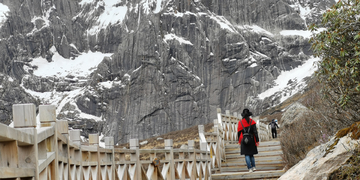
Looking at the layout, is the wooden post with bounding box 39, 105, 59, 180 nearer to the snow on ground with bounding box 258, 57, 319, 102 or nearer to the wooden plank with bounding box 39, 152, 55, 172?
the wooden plank with bounding box 39, 152, 55, 172

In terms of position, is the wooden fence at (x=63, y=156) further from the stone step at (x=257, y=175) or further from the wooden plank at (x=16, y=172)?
the stone step at (x=257, y=175)

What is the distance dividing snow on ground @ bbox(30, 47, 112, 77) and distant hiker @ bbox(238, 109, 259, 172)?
281 ft

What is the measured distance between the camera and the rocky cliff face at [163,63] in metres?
79.5

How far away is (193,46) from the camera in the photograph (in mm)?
83312

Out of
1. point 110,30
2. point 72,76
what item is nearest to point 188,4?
point 110,30

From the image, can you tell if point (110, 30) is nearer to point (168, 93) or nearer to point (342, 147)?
point (168, 93)

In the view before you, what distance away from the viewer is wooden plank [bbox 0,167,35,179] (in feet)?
6.77

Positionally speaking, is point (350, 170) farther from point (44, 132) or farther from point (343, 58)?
point (343, 58)

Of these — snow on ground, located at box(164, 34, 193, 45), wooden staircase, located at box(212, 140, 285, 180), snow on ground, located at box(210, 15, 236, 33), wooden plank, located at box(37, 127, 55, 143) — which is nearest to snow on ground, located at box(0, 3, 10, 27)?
snow on ground, located at box(164, 34, 193, 45)

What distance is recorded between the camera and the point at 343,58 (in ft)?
21.6

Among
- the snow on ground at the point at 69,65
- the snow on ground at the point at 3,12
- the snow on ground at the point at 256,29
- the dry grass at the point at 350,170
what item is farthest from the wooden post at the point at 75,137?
the snow on ground at the point at 3,12

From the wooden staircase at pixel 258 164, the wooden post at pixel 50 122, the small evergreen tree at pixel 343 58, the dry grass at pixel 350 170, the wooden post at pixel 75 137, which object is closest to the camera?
the wooden post at pixel 50 122

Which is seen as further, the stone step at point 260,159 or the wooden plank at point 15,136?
the stone step at point 260,159

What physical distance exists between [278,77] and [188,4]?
85.9 ft
